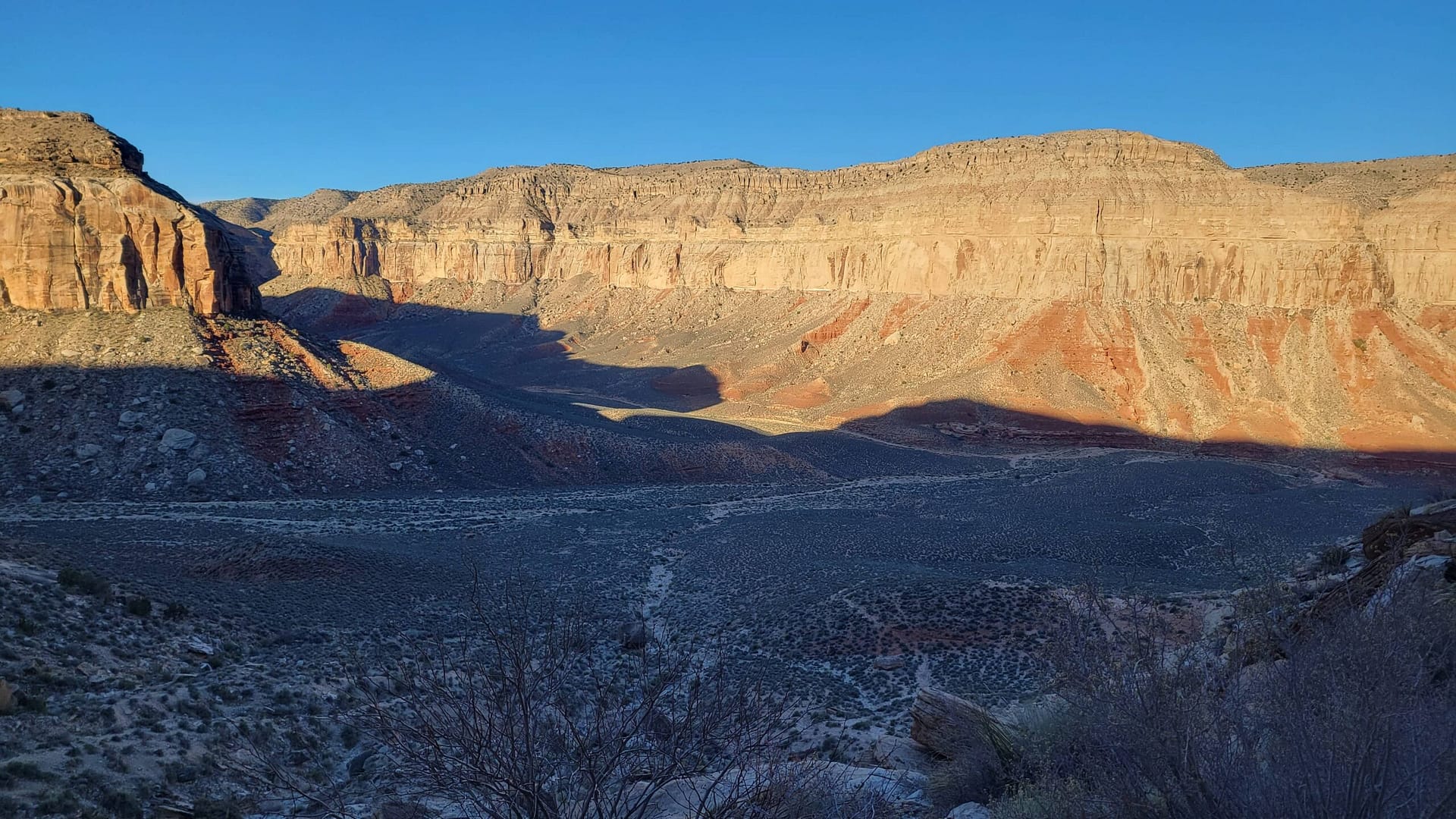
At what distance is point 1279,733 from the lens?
616 cm

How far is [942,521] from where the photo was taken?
2997 cm

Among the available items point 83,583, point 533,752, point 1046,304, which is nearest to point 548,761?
point 533,752

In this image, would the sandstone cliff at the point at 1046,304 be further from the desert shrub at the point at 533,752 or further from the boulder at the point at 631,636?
the desert shrub at the point at 533,752

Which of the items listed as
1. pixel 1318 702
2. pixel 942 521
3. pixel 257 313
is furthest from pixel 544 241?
pixel 1318 702

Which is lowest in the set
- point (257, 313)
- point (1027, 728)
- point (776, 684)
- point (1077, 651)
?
point (776, 684)

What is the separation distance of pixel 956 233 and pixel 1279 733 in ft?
209

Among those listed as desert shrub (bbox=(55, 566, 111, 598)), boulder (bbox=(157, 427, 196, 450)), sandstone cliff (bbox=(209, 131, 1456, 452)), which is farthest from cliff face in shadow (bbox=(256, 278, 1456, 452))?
desert shrub (bbox=(55, 566, 111, 598))

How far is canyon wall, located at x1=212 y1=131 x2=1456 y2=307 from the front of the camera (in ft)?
174

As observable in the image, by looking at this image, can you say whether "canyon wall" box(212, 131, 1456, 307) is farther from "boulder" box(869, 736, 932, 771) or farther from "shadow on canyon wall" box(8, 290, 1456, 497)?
"boulder" box(869, 736, 932, 771)

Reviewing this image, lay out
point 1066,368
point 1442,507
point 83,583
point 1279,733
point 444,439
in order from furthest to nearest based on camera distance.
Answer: point 1066,368 < point 444,439 < point 1442,507 < point 83,583 < point 1279,733

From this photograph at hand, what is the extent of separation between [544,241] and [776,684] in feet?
332

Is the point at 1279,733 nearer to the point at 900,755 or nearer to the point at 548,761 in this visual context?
the point at 548,761

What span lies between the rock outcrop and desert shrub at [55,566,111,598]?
65.7ft

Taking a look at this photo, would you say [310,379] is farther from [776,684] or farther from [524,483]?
[776,684]
